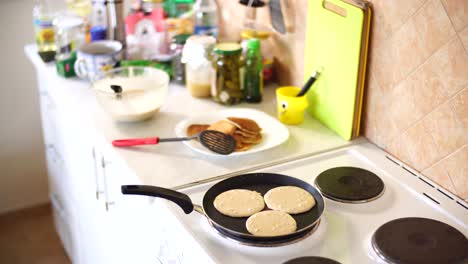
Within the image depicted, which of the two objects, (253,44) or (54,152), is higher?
(253,44)

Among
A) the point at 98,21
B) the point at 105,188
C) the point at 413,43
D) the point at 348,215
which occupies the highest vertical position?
the point at 413,43

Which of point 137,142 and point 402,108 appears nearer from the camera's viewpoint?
point 402,108

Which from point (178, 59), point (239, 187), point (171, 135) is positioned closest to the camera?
point (239, 187)

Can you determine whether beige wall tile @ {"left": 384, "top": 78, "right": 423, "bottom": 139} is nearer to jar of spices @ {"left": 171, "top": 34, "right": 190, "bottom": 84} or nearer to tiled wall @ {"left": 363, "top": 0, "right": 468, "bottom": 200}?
tiled wall @ {"left": 363, "top": 0, "right": 468, "bottom": 200}

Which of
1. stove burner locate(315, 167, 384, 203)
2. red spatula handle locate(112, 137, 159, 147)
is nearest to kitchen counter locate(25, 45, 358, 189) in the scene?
red spatula handle locate(112, 137, 159, 147)

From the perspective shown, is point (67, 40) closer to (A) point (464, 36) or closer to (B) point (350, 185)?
(B) point (350, 185)

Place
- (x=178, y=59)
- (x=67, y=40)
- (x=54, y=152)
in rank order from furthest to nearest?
(x=54, y=152) < (x=67, y=40) < (x=178, y=59)

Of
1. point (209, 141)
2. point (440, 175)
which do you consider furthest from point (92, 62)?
point (440, 175)

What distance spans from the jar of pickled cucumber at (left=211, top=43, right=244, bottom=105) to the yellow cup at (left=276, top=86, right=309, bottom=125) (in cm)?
14

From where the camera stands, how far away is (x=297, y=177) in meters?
1.46

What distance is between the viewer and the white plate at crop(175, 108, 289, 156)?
1.55 metres

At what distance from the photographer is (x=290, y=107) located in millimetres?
1674

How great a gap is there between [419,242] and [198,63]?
89cm

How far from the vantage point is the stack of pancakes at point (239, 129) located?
5.18 ft
